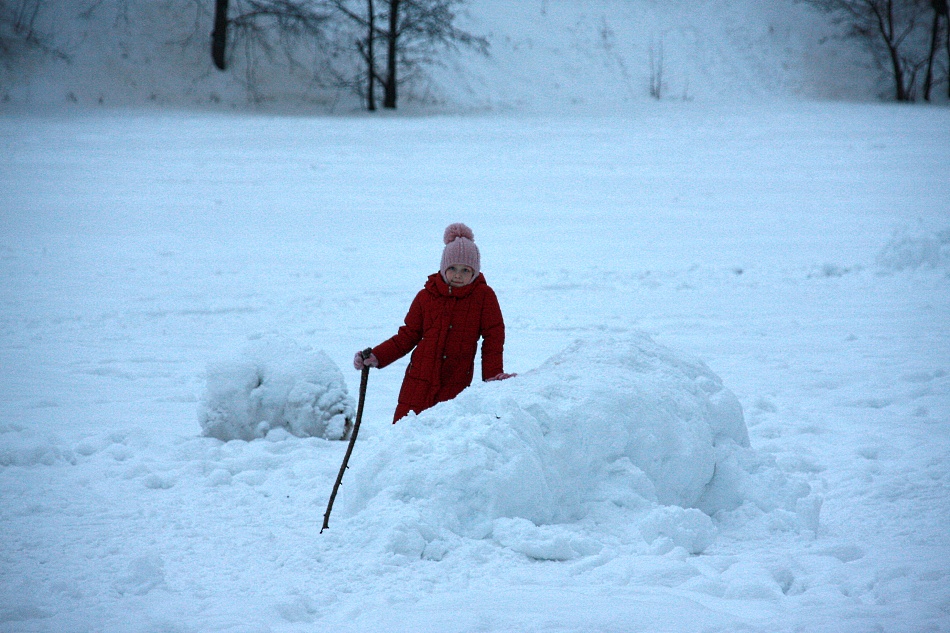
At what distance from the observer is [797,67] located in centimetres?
3031

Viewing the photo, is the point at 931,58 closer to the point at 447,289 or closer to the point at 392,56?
the point at 392,56

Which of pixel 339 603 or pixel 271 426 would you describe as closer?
pixel 339 603

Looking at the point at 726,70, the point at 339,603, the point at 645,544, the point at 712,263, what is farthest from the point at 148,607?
the point at 726,70

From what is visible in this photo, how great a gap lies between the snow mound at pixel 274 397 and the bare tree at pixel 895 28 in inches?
1131

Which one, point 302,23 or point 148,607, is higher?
point 302,23

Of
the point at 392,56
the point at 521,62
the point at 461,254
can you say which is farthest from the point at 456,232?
the point at 521,62

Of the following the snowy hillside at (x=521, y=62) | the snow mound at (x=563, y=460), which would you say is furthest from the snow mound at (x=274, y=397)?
the snowy hillside at (x=521, y=62)

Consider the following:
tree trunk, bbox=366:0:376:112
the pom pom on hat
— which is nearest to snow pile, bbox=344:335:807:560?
the pom pom on hat

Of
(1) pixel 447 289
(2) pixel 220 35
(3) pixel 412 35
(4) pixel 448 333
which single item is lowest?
(4) pixel 448 333

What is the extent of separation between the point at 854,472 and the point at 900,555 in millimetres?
1363

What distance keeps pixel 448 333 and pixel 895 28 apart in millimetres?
33447

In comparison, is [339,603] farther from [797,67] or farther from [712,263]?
[797,67]

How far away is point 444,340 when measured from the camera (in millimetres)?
4805

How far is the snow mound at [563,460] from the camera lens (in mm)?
3650
